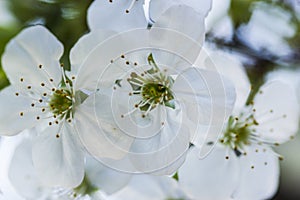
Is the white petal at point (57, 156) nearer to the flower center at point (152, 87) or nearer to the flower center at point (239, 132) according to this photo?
the flower center at point (152, 87)

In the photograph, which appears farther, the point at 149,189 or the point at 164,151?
the point at 149,189

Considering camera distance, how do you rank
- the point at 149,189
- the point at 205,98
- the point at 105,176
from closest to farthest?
the point at 205,98
the point at 105,176
the point at 149,189

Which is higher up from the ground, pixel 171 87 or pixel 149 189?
pixel 171 87

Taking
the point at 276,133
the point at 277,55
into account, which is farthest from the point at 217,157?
the point at 277,55

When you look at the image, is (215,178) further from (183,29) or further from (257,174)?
(183,29)

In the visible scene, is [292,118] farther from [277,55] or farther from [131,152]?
[131,152]

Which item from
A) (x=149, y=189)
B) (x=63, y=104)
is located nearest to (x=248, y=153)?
(x=149, y=189)
